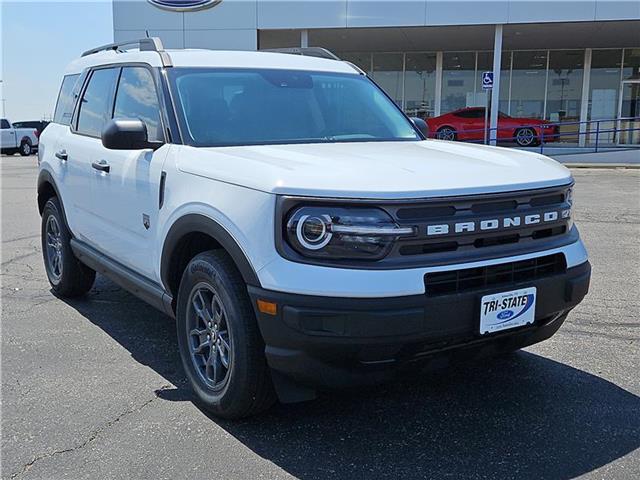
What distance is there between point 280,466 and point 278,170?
1376 mm

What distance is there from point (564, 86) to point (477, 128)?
5.81 meters

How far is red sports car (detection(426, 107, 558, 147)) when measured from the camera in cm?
2333

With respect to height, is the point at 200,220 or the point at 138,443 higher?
the point at 200,220

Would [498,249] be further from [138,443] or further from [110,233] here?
[110,233]

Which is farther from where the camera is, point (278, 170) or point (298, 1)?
point (298, 1)

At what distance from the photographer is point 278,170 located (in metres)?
2.96

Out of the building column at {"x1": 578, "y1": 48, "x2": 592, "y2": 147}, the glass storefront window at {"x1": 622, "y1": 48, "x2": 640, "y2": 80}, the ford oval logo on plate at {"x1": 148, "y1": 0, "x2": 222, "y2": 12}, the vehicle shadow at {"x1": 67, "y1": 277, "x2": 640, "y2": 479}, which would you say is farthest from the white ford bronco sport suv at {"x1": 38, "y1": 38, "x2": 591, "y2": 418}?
the glass storefront window at {"x1": 622, "y1": 48, "x2": 640, "y2": 80}

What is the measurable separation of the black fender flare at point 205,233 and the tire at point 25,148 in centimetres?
3052

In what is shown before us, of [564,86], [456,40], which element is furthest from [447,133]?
[564,86]

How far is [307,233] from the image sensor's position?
9.14 ft

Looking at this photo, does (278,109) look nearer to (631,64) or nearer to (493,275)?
(493,275)

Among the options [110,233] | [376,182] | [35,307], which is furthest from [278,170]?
[35,307]

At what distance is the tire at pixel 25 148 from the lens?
3078 centimetres

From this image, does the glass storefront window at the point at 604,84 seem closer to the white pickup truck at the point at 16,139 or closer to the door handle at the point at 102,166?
the white pickup truck at the point at 16,139
